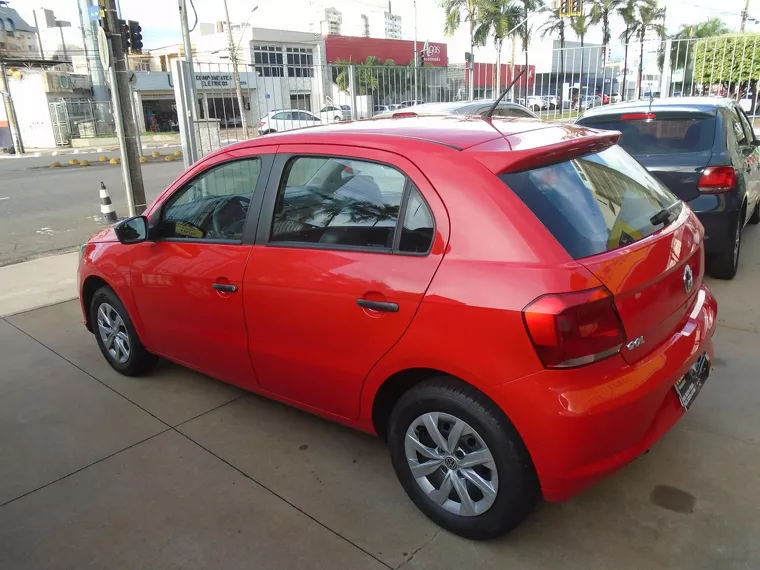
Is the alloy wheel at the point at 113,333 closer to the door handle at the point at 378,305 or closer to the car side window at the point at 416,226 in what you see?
the door handle at the point at 378,305

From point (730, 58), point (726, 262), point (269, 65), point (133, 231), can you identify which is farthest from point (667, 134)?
point (730, 58)

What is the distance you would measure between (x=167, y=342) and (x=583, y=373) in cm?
265

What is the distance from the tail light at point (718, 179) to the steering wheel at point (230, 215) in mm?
4110

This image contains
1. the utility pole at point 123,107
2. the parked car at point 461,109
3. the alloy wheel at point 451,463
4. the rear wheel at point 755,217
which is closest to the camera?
the alloy wheel at point 451,463

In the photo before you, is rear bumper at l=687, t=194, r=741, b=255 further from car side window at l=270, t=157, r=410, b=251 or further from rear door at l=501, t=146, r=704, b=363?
car side window at l=270, t=157, r=410, b=251

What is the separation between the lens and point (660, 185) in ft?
10.3

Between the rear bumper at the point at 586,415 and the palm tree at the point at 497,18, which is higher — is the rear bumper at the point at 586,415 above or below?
below

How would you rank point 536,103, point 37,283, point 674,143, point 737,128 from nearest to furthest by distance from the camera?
point 674,143
point 737,128
point 37,283
point 536,103

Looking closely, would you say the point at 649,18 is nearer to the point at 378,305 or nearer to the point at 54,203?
the point at 54,203

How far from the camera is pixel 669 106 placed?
574cm

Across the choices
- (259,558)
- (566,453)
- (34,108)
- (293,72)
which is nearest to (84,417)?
(259,558)

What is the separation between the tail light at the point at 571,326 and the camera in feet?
6.93

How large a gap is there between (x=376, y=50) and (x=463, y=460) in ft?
207

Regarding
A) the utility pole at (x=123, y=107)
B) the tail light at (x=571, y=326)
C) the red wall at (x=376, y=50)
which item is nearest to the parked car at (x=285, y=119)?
the utility pole at (x=123, y=107)
